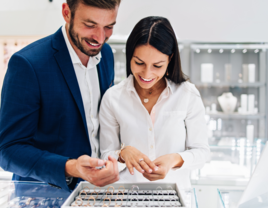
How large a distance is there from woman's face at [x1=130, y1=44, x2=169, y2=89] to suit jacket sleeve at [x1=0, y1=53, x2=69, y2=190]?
1.53ft

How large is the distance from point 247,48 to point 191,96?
234 cm

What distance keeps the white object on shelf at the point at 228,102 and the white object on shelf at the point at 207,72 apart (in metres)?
0.31

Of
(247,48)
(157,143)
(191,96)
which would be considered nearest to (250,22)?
(247,48)

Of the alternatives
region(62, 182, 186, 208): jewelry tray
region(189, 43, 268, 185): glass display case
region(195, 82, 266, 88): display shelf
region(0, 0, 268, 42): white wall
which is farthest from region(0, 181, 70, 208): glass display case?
region(195, 82, 266, 88): display shelf

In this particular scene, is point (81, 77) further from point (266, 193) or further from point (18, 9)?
point (18, 9)

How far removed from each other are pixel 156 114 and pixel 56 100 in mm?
505

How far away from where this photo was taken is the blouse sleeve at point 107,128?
49.0 inches

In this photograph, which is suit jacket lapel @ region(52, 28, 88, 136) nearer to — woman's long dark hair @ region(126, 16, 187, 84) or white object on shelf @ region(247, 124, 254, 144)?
woman's long dark hair @ region(126, 16, 187, 84)

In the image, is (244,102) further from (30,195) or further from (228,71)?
(30,195)

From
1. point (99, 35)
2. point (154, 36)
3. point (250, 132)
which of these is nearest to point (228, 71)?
point (250, 132)

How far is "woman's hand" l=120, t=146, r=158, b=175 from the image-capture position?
92cm

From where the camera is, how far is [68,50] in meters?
1.19

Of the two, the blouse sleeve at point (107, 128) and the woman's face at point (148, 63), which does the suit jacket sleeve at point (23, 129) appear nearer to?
the blouse sleeve at point (107, 128)

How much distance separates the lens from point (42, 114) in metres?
1.10
